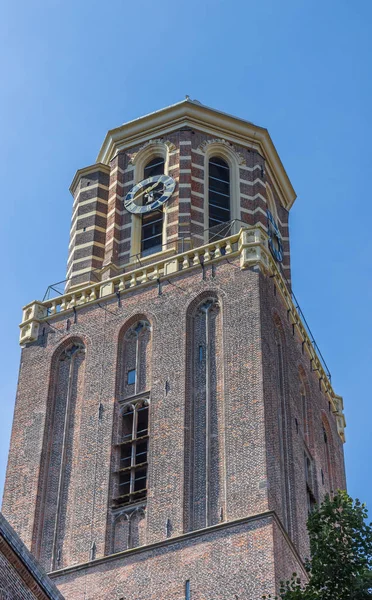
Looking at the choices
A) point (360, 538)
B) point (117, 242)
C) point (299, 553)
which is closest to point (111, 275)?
point (117, 242)

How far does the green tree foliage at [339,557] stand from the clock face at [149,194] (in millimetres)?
24320

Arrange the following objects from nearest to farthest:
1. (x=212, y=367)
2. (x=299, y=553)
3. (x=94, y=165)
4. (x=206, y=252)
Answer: (x=299, y=553)
(x=212, y=367)
(x=206, y=252)
(x=94, y=165)

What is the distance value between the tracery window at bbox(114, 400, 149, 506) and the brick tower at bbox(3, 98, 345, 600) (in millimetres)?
72

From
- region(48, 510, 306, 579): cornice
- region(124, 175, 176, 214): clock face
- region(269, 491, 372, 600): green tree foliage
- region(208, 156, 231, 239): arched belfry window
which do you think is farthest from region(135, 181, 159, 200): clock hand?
region(269, 491, 372, 600): green tree foliage

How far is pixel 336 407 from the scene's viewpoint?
2148 inches

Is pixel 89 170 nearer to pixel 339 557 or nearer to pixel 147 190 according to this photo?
pixel 147 190

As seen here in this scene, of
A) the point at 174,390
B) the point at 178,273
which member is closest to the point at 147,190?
the point at 178,273

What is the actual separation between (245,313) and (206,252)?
3631 mm

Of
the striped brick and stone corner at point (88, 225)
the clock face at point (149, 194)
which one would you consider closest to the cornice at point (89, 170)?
the striped brick and stone corner at point (88, 225)

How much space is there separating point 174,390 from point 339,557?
16.0 meters

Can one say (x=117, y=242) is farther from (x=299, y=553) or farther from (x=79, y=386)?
(x=299, y=553)

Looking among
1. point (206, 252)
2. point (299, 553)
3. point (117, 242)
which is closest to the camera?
point (299, 553)

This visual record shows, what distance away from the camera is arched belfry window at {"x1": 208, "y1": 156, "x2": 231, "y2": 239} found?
53938 millimetres

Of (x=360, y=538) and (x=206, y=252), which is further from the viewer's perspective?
(x=206, y=252)
